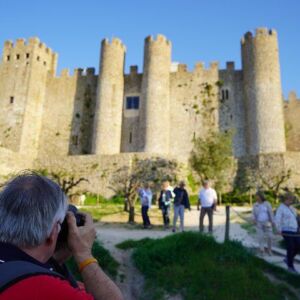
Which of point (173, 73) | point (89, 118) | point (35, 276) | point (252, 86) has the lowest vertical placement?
point (35, 276)

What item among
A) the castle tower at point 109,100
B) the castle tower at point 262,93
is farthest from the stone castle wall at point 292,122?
the castle tower at point 109,100

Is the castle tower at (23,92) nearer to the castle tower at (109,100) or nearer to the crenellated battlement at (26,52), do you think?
the crenellated battlement at (26,52)

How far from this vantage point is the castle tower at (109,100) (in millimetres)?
28297

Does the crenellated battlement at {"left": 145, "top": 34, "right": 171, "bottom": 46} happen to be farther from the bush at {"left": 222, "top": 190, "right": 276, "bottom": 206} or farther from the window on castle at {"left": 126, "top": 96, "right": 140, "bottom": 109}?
the bush at {"left": 222, "top": 190, "right": 276, "bottom": 206}

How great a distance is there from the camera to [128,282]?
6320 millimetres

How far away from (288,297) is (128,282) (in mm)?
2939

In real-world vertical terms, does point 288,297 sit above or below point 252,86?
below

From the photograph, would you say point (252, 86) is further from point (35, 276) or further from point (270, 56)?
point (35, 276)

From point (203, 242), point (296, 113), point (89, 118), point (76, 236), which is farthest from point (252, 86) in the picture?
point (76, 236)

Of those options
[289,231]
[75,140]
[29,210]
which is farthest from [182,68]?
[29,210]

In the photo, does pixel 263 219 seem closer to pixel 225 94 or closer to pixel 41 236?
pixel 41 236

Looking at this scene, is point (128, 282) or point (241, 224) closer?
point (128, 282)

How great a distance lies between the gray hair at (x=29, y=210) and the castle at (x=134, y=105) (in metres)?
23.6

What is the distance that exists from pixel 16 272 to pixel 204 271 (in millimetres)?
5622
